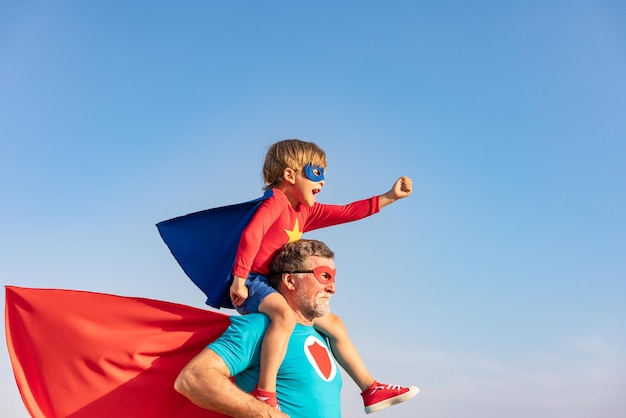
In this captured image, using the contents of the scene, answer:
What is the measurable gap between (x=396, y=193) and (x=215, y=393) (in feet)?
8.16

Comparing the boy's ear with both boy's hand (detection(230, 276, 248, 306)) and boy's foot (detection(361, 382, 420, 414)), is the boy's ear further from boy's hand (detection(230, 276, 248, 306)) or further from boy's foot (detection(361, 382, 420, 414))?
boy's foot (detection(361, 382, 420, 414))

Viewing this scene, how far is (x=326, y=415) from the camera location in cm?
529

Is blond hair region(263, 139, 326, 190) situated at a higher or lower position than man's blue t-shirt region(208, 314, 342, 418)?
higher

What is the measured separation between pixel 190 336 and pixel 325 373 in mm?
1019

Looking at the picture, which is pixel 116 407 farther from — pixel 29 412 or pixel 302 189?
pixel 302 189

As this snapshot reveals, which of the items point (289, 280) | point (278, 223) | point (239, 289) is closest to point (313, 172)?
point (278, 223)

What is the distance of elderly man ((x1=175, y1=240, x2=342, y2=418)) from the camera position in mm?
4961

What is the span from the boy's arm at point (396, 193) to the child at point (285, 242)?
6 centimetres

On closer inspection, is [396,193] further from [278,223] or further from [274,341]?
[274,341]

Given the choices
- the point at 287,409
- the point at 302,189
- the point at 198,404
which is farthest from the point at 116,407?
the point at 302,189

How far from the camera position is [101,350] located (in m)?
5.39

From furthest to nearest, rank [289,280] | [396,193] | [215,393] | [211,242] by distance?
[396,193], [211,242], [289,280], [215,393]

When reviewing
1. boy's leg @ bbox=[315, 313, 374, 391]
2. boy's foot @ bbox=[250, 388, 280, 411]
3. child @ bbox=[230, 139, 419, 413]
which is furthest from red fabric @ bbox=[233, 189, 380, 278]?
boy's foot @ bbox=[250, 388, 280, 411]

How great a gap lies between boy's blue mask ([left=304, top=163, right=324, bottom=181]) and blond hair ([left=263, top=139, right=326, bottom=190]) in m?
0.04
